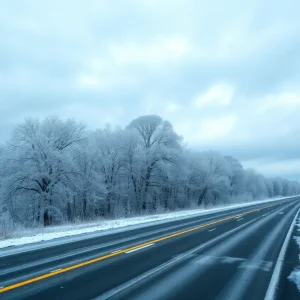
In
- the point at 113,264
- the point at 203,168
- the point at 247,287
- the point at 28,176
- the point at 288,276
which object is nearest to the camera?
the point at 247,287

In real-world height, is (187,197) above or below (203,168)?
below

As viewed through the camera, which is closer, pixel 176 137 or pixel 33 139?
pixel 33 139

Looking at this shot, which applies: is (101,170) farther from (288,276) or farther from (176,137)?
(288,276)

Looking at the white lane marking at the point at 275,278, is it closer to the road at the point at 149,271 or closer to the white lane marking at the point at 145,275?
the road at the point at 149,271

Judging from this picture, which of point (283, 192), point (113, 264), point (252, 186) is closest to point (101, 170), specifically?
point (113, 264)

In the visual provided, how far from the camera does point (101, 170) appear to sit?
4234cm

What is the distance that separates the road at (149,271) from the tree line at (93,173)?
49.4ft

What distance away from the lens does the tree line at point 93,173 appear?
29947 millimetres

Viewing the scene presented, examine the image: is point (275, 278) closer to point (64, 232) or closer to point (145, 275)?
point (145, 275)

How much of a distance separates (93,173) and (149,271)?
1161 inches

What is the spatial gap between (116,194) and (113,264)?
35.3 meters

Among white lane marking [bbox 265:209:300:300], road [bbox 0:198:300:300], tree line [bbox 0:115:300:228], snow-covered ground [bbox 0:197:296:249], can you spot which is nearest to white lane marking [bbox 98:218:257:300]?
road [bbox 0:198:300:300]

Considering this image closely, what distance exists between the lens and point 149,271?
322 inches

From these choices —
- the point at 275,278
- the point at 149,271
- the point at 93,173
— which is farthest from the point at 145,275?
the point at 93,173
